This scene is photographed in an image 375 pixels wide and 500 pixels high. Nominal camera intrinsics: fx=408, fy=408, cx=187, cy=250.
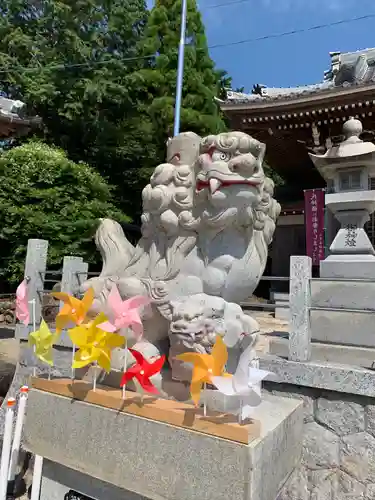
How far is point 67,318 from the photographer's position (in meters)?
2.32

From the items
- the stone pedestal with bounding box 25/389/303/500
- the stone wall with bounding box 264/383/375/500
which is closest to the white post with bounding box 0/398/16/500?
the stone pedestal with bounding box 25/389/303/500

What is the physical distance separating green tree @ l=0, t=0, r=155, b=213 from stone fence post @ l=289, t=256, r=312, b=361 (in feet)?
34.9

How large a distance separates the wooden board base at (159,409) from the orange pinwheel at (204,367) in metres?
0.10

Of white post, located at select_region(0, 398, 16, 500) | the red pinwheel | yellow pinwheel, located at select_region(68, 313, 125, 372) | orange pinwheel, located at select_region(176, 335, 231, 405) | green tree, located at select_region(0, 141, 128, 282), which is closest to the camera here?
orange pinwheel, located at select_region(176, 335, 231, 405)

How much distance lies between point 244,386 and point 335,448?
1.48m

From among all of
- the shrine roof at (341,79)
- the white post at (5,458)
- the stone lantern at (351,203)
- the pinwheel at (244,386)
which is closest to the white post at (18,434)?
the white post at (5,458)

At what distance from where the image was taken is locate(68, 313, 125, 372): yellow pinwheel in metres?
2.13

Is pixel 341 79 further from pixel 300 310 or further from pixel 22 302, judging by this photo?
pixel 22 302

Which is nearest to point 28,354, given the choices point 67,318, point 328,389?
point 67,318

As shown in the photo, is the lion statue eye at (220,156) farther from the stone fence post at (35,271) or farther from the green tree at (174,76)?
the green tree at (174,76)

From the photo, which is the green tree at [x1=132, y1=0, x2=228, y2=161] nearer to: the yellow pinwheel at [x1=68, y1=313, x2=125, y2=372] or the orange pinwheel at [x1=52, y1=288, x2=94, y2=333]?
the orange pinwheel at [x1=52, y1=288, x2=94, y2=333]

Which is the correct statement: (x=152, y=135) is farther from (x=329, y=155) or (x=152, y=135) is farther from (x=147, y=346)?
(x=147, y=346)

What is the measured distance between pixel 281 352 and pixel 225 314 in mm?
1691

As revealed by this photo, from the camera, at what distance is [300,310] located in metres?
2.94
